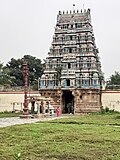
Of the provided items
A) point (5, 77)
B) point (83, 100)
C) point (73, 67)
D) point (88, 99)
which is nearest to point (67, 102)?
point (83, 100)

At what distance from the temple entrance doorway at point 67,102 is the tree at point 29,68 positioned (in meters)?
22.5

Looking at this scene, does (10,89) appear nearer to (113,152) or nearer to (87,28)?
(87,28)

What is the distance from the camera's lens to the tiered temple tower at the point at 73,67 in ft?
131

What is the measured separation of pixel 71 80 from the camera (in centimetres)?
4072

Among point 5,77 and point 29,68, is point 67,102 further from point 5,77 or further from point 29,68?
point 29,68

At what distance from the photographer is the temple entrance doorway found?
42250mm

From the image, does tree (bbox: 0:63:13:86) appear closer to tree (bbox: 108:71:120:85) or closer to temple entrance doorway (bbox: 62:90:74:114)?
temple entrance doorway (bbox: 62:90:74:114)

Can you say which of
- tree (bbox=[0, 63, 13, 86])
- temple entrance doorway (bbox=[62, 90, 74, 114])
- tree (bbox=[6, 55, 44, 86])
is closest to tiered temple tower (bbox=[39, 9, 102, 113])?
temple entrance doorway (bbox=[62, 90, 74, 114])

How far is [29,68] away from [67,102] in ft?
87.9

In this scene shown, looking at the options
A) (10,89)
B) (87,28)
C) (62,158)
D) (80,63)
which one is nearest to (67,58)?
(80,63)

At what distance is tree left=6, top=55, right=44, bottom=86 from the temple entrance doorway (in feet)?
73.7

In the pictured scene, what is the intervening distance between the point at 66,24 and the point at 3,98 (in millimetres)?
13169

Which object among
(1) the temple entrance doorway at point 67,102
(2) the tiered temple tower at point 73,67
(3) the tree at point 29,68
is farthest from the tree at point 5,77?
(2) the tiered temple tower at point 73,67

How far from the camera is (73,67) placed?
41.3m
